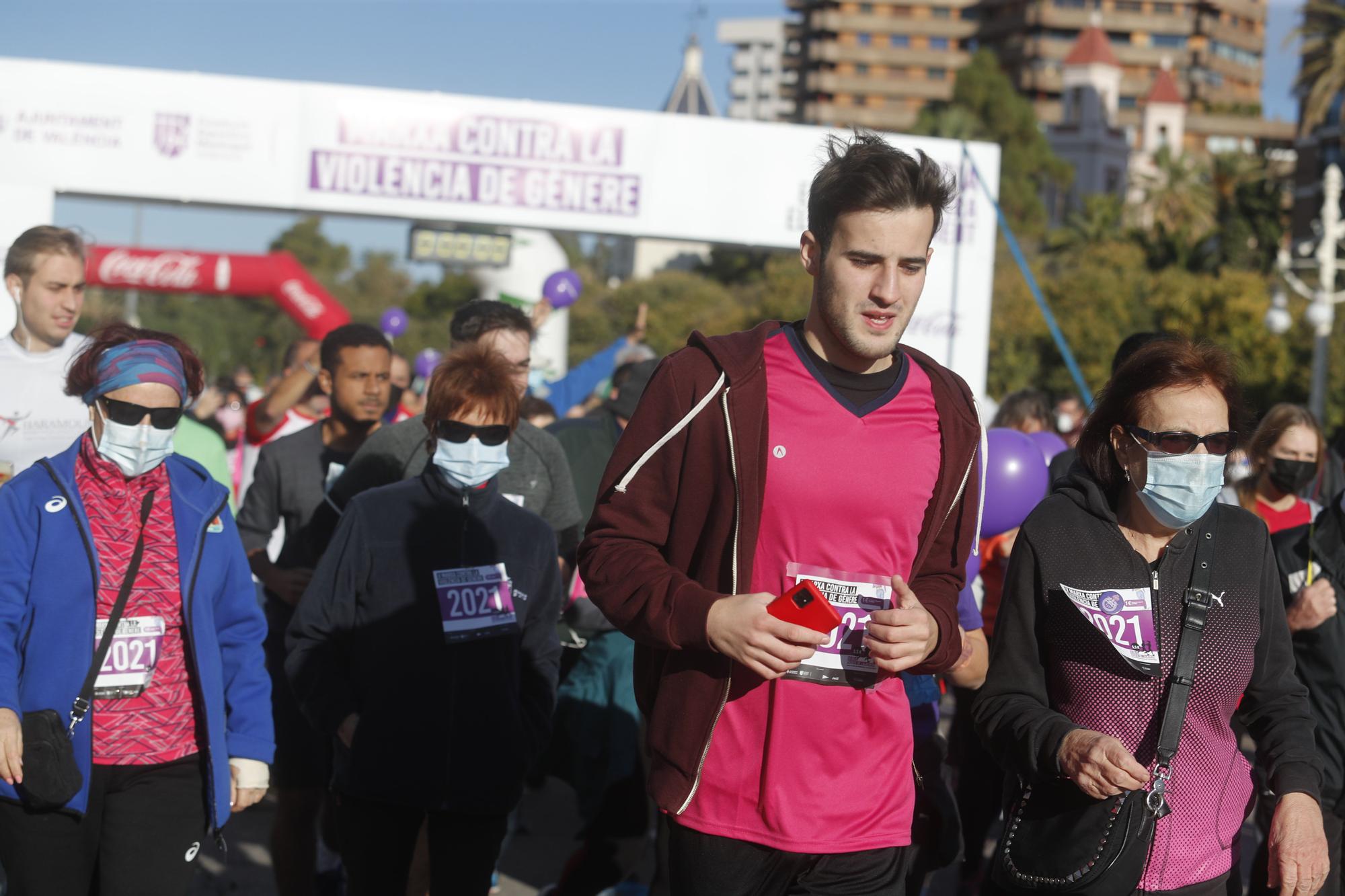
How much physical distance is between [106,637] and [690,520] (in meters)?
1.76

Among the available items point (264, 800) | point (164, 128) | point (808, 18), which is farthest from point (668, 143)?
point (808, 18)

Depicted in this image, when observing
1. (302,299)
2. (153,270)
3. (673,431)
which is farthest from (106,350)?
(153,270)

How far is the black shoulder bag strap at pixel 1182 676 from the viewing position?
10.00ft

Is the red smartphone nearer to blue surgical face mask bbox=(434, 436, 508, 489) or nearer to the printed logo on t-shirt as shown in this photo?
the printed logo on t-shirt

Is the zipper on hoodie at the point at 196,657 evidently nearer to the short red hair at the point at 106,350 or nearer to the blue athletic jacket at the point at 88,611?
the blue athletic jacket at the point at 88,611

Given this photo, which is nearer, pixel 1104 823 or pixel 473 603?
pixel 1104 823

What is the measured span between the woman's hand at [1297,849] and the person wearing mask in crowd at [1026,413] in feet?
15.4

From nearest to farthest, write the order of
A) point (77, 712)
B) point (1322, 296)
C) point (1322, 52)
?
1. point (77, 712)
2. point (1322, 296)
3. point (1322, 52)

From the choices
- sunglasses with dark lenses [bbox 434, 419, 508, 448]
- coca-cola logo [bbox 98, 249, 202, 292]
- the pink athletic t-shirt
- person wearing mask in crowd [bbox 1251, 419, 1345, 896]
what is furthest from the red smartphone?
coca-cola logo [bbox 98, 249, 202, 292]

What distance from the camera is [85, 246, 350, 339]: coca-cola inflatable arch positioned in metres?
19.8

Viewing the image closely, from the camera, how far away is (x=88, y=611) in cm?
374

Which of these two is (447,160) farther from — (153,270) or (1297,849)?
(1297,849)

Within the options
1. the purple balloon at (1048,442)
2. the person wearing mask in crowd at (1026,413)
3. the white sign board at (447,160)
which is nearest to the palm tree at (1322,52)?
the white sign board at (447,160)

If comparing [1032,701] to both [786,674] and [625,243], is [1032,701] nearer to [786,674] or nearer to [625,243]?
[786,674]
